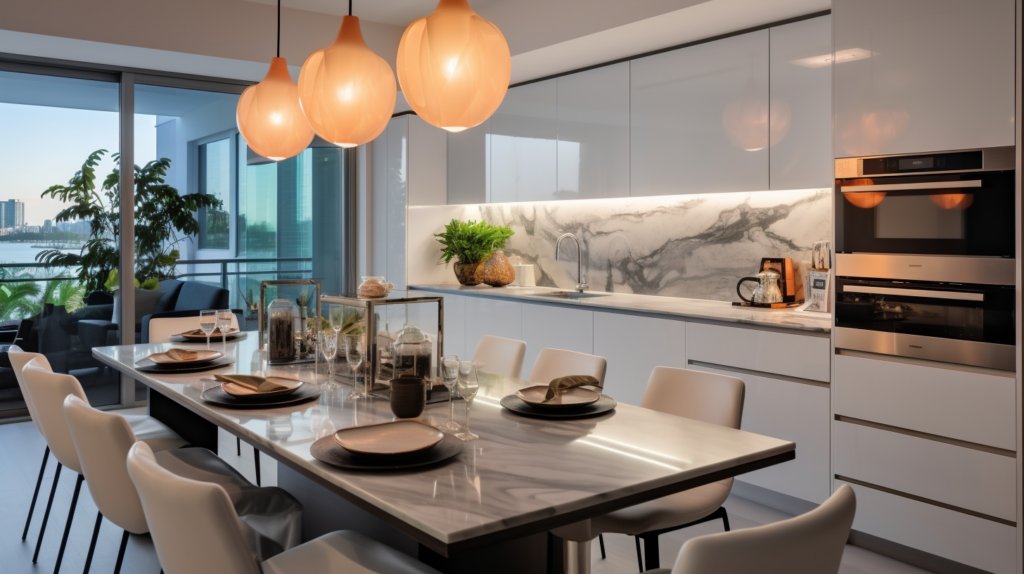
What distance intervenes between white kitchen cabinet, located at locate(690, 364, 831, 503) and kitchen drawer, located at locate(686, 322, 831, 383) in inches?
2.2

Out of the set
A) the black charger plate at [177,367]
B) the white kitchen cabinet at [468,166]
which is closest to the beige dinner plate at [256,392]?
the black charger plate at [177,367]

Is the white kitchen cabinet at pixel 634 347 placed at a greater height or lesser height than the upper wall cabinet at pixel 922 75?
lesser

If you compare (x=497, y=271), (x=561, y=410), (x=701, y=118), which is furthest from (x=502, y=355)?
(x=497, y=271)

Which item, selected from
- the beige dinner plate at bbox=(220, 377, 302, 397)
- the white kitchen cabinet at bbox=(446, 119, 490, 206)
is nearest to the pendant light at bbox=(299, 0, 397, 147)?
the beige dinner plate at bbox=(220, 377, 302, 397)

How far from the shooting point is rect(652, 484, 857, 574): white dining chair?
108cm

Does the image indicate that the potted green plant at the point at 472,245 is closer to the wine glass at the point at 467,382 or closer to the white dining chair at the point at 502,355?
the white dining chair at the point at 502,355

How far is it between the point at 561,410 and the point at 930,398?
5.06ft

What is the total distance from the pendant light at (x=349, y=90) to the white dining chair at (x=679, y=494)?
1233 millimetres

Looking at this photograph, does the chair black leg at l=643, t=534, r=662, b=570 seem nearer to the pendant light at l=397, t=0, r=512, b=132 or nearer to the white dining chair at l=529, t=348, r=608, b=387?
the white dining chair at l=529, t=348, r=608, b=387

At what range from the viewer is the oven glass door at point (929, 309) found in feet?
8.35

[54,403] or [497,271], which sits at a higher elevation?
[497,271]

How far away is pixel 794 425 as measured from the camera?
125 inches

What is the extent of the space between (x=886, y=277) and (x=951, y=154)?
491mm

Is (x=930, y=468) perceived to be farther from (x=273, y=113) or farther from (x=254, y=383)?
(x=273, y=113)
